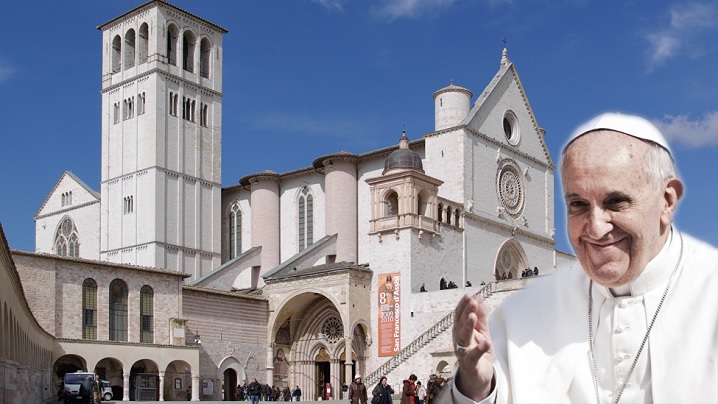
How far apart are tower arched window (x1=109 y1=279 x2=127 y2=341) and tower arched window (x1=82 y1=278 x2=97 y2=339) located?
28.6 inches

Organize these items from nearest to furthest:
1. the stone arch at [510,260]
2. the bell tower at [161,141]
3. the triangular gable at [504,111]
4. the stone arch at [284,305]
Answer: the stone arch at [284,305] → the triangular gable at [504,111] → the stone arch at [510,260] → the bell tower at [161,141]

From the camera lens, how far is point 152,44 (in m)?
49.5

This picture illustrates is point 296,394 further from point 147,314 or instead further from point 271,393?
point 147,314

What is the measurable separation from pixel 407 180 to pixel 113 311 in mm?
11148

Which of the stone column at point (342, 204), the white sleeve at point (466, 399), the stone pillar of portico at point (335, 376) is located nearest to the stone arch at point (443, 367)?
the stone pillar of portico at point (335, 376)

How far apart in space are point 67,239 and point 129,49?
36.0ft

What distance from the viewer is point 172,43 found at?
167ft

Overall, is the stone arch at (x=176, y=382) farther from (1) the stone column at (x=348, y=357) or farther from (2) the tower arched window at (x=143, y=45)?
(2) the tower arched window at (x=143, y=45)

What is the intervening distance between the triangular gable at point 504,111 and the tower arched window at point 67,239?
24.2 metres

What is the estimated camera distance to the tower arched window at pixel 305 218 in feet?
152

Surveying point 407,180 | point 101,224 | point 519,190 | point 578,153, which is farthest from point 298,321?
point 578,153

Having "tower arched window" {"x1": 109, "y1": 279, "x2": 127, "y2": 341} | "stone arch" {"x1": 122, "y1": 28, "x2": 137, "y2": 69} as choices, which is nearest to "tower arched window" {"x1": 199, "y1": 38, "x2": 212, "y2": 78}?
"stone arch" {"x1": 122, "y1": 28, "x2": 137, "y2": 69}

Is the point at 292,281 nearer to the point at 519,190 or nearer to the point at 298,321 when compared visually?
the point at 298,321

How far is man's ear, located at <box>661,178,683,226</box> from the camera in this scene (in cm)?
244
